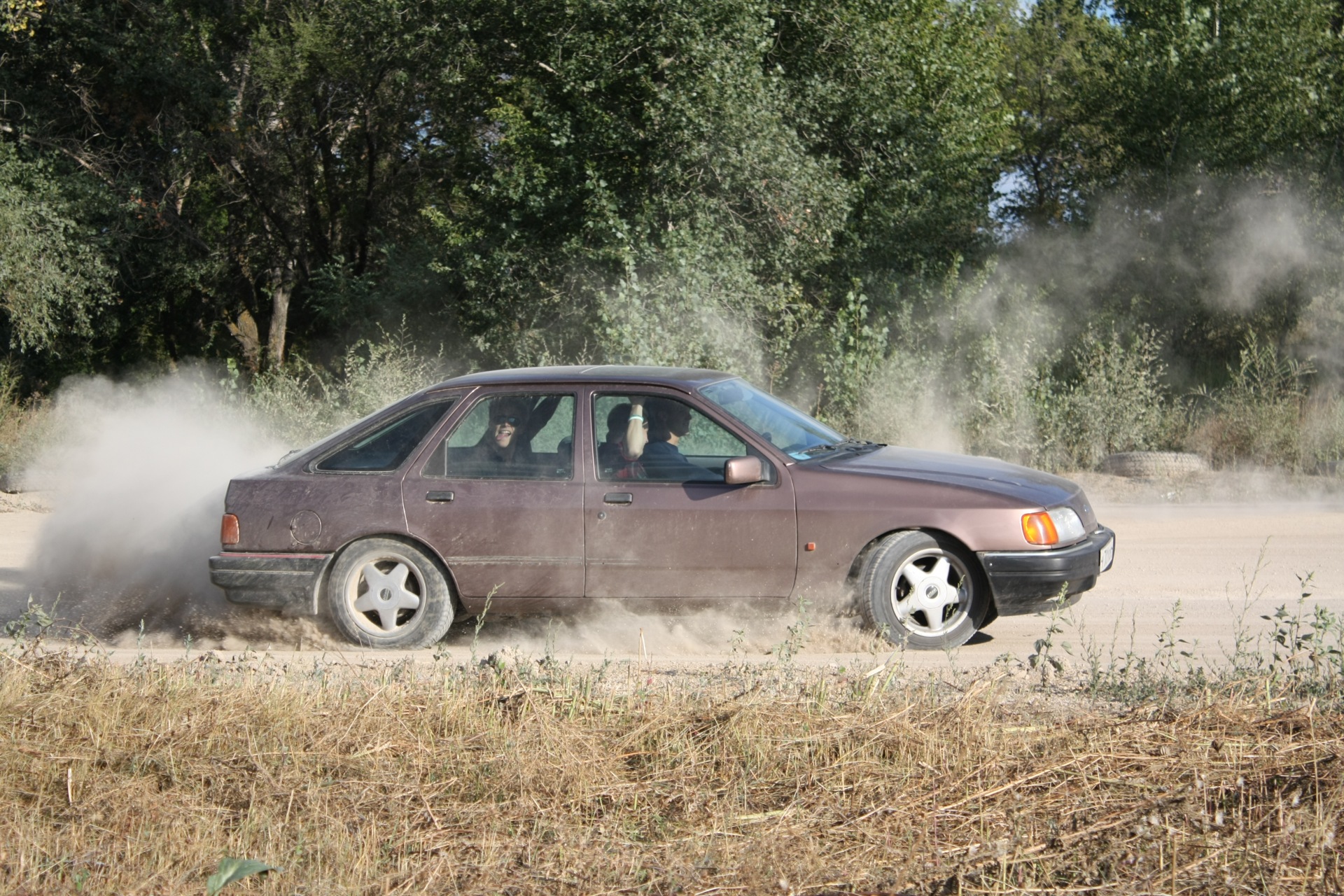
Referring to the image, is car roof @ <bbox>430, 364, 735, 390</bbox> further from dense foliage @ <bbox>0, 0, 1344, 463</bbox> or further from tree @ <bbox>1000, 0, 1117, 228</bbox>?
tree @ <bbox>1000, 0, 1117, 228</bbox>

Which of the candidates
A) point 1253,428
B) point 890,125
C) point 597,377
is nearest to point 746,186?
point 890,125

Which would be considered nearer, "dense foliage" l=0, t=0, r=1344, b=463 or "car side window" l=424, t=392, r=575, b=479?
"car side window" l=424, t=392, r=575, b=479

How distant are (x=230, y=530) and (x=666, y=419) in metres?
2.49

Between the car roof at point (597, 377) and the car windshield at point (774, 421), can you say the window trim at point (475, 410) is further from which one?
the car windshield at point (774, 421)

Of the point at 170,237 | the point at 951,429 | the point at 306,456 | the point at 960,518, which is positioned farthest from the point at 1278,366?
the point at 170,237

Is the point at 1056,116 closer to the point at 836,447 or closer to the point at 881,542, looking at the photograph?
the point at 836,447

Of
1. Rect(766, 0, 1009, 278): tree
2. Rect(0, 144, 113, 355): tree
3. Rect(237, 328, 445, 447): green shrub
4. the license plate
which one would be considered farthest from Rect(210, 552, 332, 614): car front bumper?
Rect(0, 144, 113, 355): tree

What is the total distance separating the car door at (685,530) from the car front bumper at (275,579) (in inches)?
59.8

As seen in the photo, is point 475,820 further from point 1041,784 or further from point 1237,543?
point 1237,543

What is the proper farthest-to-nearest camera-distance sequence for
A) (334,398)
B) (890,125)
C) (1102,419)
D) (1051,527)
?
(890,125) → (334,398) → (1102,419) → (1051,527)

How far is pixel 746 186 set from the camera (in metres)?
16.9

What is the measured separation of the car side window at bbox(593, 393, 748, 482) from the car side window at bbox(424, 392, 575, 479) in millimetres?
193

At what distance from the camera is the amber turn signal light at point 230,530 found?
22.6 ft

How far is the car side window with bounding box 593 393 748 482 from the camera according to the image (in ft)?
21.9
